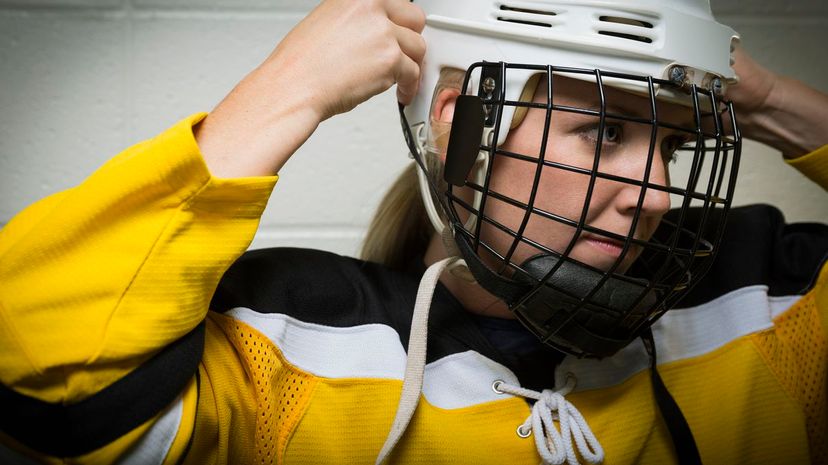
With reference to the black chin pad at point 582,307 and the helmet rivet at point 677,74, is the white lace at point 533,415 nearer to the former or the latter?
the black chin pad at point 582,307

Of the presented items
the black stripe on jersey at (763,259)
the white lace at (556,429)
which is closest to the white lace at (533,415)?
the white lace at (556,429)

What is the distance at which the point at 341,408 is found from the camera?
2.91 feet

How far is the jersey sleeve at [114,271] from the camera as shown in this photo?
69 centimetres

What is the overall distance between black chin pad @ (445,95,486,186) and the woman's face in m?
0.06

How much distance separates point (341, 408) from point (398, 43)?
47 cm

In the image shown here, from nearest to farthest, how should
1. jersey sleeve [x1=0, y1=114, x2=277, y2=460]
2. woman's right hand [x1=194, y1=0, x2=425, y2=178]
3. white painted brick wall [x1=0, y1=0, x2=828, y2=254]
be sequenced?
jersey sleeve [x1=0, y1=114, x2=277, y2=460] → woman's right hand [x1=194, y1=0, x2=425, y2=178] → white painted brick wall [x1=0, y1=0, x2=828, y2=254]

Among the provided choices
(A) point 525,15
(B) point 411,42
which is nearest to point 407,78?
(B) point 411,42

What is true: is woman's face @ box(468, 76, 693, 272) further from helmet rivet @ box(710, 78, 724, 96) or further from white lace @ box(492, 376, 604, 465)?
white lace @ box(492, 376, 604, 465)

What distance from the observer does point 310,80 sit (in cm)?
A: 83

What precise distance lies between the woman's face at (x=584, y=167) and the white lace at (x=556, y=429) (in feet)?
0.62

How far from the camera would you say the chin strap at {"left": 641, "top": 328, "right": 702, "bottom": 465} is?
3.04ft

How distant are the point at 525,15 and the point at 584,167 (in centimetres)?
19

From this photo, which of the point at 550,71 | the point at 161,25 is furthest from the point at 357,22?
the point at 161,25

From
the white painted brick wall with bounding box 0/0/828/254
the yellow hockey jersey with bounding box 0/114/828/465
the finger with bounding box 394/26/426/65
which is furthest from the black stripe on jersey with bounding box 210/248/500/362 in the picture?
the white painted brick wall with bounding box 0/0/828/254
